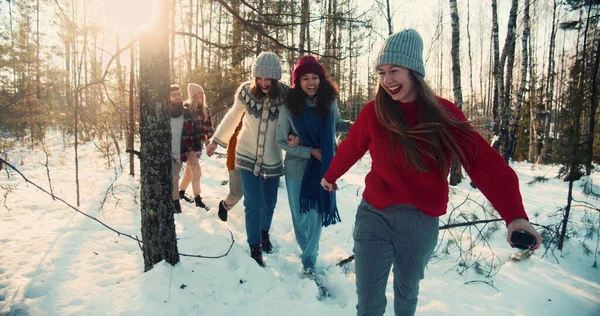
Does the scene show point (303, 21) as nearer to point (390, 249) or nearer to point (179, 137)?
point (179, 137)

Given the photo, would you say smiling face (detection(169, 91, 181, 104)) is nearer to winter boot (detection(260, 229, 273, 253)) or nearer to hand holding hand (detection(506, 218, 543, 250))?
winter boot (detection(260, 229, 273, 253))

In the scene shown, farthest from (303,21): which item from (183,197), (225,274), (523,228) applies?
(523,228)

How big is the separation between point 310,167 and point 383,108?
1249 millimetres

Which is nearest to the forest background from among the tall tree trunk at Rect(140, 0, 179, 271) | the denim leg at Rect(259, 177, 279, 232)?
the tall tree trunk at Rect(140, 0, 179, 271)

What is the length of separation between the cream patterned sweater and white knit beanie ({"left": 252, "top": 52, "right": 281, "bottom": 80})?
171mm

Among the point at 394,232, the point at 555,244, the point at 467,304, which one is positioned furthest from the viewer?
the point at 555,244

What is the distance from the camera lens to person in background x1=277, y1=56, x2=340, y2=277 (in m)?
2.74

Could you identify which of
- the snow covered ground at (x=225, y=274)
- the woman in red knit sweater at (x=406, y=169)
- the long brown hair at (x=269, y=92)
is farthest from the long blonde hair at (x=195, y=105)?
the woman in red knit sweater at (x=406, y=169)

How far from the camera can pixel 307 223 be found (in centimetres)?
304

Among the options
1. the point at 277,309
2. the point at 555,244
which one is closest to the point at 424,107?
the point at 277,309

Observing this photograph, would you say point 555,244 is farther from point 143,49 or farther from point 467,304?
point 143,49

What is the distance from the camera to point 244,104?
3049 mm

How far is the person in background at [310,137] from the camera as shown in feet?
8.98

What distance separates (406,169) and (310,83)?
1358 millimetres
